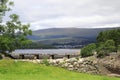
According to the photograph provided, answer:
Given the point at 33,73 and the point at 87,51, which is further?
the point at 87,51

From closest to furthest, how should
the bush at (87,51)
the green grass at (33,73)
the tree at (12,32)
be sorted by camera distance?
the green grass at (33,73) → the tree at (12,32) → the bush at (87,51)

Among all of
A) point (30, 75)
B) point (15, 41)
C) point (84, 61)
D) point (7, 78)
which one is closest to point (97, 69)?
point (84, 61)

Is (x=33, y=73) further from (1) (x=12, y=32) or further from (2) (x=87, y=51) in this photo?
(2) (x=87, y=51)

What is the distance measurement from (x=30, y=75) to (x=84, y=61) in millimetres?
19212

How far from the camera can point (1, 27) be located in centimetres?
4475

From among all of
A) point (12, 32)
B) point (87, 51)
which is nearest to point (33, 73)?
point (12, 32)

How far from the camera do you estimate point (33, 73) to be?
27125 mm

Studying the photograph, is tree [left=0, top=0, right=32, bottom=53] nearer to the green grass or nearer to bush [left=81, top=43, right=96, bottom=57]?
the green grass

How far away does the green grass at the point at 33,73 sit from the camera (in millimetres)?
25058

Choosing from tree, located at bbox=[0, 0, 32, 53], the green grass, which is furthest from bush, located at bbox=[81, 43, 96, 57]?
the green grass

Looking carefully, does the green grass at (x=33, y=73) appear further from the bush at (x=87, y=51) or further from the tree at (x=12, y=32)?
the bush at (x=87, y=51)

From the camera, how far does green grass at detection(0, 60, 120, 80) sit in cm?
2506

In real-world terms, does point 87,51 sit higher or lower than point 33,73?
lower

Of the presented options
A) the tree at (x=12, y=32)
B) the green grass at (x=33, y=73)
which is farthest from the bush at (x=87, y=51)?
the green grass at (x=33, y=73)
